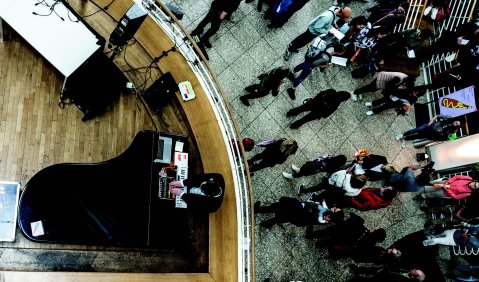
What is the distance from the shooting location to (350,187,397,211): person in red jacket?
255 inches

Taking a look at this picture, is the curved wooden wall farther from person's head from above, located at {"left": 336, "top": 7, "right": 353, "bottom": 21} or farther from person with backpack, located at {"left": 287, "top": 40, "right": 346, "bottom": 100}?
person's head from above, located at {"left": 336, "top": 7, "right": 353, "bottom": 21}

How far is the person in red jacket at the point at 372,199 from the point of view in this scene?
21.3 ft

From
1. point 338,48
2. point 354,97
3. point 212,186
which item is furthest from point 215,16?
point 212,186

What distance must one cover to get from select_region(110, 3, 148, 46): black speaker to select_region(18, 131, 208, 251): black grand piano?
1.24m

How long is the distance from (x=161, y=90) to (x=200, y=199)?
1.65 metres

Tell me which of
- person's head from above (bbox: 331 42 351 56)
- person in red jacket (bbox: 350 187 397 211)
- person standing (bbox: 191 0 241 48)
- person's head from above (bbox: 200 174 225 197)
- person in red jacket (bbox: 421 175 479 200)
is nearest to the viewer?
person's head from above (bbox: 200 174 225 197)

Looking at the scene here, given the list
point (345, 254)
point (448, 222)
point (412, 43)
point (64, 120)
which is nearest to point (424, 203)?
point (448, 222)

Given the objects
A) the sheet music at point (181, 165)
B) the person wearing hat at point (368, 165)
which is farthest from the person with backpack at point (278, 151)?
the sheet music at point (181, 165)

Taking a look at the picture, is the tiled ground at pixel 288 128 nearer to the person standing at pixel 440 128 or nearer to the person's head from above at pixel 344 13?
the person standing at pixel 440 128

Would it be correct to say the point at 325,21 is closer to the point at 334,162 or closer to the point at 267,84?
the point at 267,84

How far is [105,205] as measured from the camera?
5191 mm

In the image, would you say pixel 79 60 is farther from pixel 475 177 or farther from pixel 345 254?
pixel 475 177

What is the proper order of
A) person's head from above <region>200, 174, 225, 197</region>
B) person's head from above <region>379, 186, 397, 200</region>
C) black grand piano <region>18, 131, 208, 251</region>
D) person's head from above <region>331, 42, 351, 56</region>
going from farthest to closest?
person's head from above <region>331, 42, 351, 56</region> → person's head from above <region>379, 186, 397, 200</region> → person's head from above <region>200, 174, 225, 197</region> → black grand piano <region>18, 131, 208, 251</region>

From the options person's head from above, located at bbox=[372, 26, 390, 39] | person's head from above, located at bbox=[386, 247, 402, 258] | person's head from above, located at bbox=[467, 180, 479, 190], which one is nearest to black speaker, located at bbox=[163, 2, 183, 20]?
person's head from above, located at bbox=[372, 26, 390, 39]
